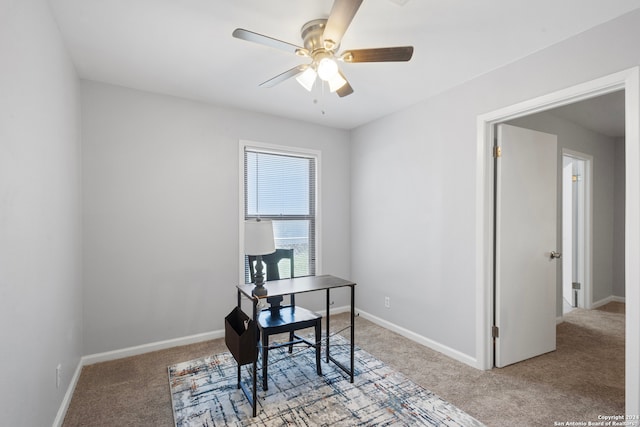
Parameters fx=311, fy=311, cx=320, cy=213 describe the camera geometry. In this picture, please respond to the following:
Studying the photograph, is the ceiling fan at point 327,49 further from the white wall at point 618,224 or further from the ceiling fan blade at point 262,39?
the white wall at point 618,224

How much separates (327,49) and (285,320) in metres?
1.85

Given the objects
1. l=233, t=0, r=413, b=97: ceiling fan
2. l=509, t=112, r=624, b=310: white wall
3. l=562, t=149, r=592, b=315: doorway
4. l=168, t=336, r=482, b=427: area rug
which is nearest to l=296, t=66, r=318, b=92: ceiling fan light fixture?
l=233, t=0, r=413, b=97: ceiling fan

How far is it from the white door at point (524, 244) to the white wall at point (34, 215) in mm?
3046

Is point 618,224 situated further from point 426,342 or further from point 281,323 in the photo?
point 281,323

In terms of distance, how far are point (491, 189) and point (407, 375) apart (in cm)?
167

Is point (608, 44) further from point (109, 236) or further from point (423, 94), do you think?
point (109, 236)

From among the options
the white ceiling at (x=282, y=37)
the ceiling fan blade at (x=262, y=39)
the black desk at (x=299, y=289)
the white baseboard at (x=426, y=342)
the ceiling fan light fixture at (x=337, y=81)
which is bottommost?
the white baseboard at (x=426, y=342)

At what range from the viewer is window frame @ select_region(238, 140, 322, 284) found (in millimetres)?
3373

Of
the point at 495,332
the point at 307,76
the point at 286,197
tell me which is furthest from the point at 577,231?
the point at 307,76

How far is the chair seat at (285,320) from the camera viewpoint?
2.22 meters

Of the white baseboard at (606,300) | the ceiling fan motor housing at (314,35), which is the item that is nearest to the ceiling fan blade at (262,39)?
the ceiling fan motor housing at (314,35)

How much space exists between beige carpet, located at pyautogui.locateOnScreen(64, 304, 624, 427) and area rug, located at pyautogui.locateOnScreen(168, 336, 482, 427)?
0.12 m

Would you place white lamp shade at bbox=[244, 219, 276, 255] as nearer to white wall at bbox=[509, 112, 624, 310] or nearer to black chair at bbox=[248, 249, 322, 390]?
black chair at bbox=[248, 249, 322, 390]

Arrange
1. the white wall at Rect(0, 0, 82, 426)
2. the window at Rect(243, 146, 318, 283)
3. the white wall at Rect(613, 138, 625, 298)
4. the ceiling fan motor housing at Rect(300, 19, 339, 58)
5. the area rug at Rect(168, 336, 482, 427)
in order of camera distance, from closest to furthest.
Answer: the white wall at Rect(0, 0, 82, 426), the ceiling fan motor housing at Rect(300, 19, 339, 58), the area rug at Rect(168, 336, 482, 427), the window at Rect(243, 146, 318, 283), the white wall at Rect(613, 138, 625, 298)
